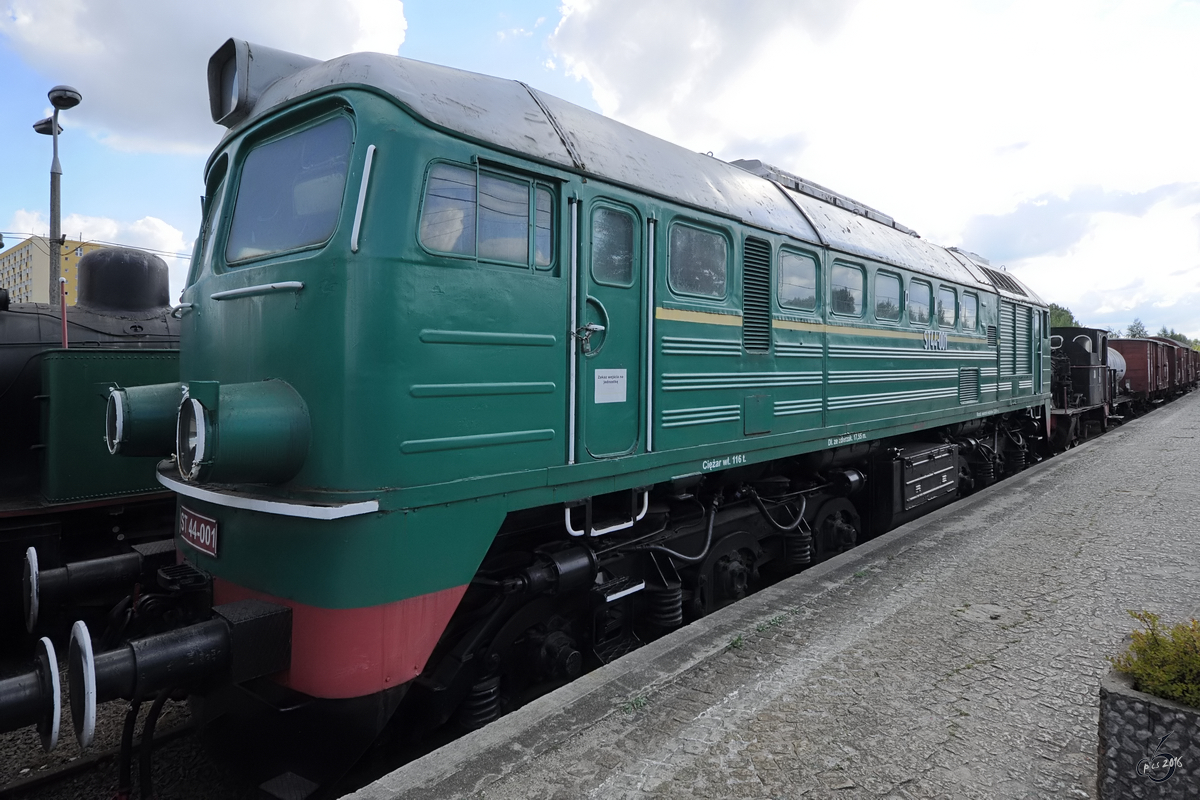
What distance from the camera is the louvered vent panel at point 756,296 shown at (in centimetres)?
523

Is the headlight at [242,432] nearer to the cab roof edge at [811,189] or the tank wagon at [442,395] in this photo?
the tank wagon at [442,395]

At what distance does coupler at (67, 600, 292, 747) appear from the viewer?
8.80 ft

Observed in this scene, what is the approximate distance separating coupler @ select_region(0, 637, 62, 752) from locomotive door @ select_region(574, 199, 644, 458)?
246 cm

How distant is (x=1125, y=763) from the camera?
2.50 m

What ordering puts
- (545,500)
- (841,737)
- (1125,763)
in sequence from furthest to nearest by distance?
1. (545,500)
2. (841,737)
3. (1125,763)

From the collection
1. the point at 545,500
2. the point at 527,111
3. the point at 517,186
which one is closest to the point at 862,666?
the point at 545,500

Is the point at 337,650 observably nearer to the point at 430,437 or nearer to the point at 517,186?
the point at 430,437

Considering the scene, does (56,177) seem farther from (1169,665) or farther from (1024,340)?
(1024,340)

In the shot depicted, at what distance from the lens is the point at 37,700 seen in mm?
2666

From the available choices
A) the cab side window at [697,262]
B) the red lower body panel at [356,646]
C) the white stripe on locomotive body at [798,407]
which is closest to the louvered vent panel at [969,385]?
the white stripe on locomotive body at [798,407]

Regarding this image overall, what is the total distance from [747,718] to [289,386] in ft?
8.64

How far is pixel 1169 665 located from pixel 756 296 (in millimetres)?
3404

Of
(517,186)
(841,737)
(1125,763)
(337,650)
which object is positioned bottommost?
(841,737)

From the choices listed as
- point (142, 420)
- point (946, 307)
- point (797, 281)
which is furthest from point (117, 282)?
point (946, 307)
